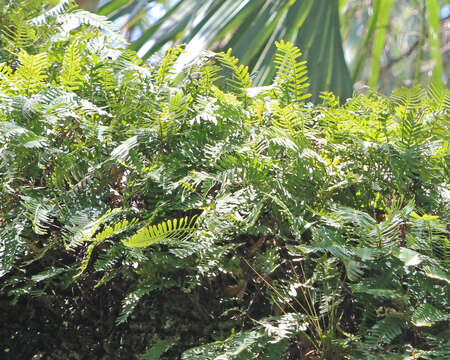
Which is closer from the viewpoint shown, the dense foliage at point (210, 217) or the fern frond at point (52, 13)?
the dense foliage at point (210, 217)

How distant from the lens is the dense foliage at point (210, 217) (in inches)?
31.0

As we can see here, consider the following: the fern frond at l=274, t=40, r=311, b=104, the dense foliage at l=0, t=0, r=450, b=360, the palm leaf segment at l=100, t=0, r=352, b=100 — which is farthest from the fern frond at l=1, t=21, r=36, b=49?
the palm leaf segment at l=100, t=0, r=352, b=100

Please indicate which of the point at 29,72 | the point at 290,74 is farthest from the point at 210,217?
the point at 29,72

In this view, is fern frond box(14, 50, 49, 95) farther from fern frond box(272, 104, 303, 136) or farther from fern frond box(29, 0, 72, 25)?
fern frond box(272, 104, 303, 136)

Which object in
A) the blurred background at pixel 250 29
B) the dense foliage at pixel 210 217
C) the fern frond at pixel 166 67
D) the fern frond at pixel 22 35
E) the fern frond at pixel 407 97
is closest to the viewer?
the dense foliage at pixel 210 217

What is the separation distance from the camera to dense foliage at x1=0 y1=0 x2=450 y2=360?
2.58 feet

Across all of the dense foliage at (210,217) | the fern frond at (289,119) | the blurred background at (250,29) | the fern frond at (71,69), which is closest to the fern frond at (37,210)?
the dense foliage at (210,217)

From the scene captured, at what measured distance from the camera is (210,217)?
0.81 meters

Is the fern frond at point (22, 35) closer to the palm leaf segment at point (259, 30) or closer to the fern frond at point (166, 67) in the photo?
the fern frond at point (166, 67)

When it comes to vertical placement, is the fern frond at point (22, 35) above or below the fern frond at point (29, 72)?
above

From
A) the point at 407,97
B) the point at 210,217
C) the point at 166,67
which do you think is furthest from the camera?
the point at 166,67

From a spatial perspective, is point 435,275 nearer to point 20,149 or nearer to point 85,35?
point 20,149

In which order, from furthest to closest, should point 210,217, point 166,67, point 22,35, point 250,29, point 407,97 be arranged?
1. point 250,29
2. point 22,35
3. point 166,67
4. point 407,97
5. point 210,217

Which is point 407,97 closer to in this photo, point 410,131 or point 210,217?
point 410,131
